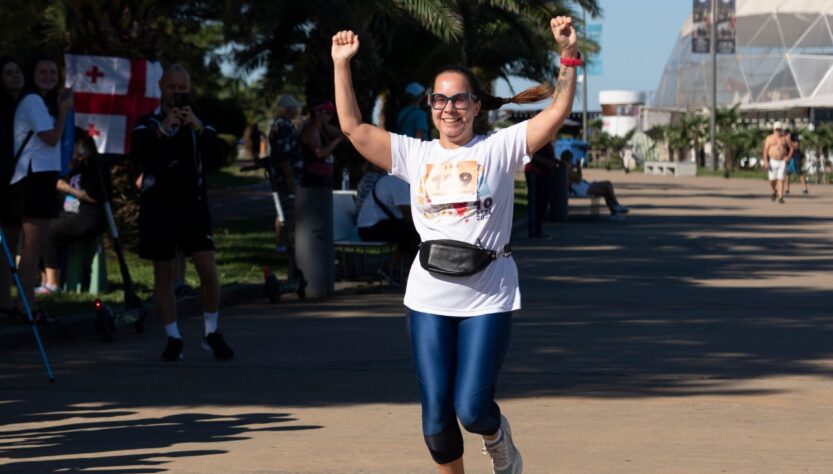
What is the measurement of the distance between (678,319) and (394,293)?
130 inches

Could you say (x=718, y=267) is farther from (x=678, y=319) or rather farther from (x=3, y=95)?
(x=3, y=95)

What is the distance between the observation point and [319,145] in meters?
17.4

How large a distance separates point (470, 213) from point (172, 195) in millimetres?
4530

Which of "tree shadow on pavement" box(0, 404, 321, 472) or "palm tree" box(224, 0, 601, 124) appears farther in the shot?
"palm tree" box(224, 0, 601, 124)

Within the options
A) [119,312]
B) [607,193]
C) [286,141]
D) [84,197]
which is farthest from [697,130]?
[119,312]

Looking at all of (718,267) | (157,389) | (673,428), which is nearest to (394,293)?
(718,267)

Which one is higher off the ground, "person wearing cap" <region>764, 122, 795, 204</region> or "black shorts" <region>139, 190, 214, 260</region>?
"black shorts" <region>139, 190, 214, 260</region>

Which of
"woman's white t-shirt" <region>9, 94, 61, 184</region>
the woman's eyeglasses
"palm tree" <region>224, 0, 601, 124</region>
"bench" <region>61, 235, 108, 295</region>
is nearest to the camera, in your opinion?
the woman's eyeglasses

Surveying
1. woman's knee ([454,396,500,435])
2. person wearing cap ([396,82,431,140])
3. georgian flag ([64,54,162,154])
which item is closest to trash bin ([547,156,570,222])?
person wearing cap ([396,82,431,140])

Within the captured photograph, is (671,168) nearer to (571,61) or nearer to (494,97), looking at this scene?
(494,97)

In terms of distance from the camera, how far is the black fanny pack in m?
5.81

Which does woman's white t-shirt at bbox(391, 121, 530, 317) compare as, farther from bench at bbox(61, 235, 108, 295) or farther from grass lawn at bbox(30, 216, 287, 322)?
bench at bbox(61, 235, 108, 295)

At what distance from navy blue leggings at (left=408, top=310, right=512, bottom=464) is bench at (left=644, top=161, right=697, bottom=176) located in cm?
6014

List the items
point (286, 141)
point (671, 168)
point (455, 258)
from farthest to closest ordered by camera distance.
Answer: point (671, 168) → point (286, 141) → point (455, 258)
